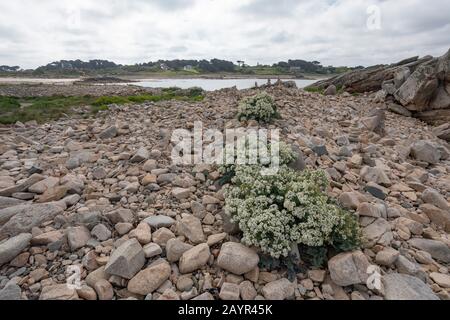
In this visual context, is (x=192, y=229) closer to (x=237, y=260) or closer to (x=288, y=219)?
(x=237, y=260)

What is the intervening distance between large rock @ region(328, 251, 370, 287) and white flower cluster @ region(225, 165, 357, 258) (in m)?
0.24

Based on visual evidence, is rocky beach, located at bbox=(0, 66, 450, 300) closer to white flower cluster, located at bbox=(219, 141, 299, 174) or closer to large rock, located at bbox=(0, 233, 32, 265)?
large rock, located at bbox=(0, 233, 32, 265)

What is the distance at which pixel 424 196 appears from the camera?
5.15 metres

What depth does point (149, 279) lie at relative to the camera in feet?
10.2

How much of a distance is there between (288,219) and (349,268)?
2.78ft

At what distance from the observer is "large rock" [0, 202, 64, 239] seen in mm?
3803

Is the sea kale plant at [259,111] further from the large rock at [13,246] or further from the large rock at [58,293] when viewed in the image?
the large rock at [58,293]

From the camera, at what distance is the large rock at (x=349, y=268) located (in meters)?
3.14

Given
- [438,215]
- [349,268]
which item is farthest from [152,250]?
[438,215]

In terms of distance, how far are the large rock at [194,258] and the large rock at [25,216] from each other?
215 cm

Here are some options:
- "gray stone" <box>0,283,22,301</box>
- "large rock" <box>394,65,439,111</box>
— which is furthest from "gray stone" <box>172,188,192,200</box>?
"large rock" <box>394,65,439,111</box>

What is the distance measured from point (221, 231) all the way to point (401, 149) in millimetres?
6451
